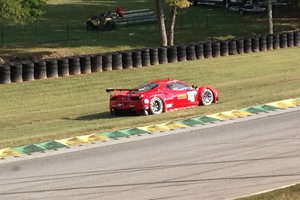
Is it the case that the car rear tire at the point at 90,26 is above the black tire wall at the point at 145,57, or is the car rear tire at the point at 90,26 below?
above

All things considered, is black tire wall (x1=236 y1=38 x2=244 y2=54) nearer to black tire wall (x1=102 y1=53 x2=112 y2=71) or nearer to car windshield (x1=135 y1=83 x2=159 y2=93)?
black tire wall (x1=102 y1=53 x2=112 y2=71)

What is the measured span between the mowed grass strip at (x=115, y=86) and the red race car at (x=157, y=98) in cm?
41

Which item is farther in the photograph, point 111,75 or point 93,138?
point 111,75

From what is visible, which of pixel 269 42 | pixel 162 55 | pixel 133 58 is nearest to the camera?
pixel 133 58

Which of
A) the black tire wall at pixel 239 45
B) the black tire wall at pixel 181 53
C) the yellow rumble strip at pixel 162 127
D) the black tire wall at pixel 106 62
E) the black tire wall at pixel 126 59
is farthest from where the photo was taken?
the black tire wall at pixel 239 45

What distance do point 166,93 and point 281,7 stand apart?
3715 centimetres

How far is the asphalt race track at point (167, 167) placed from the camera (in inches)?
537

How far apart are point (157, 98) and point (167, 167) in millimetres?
7630

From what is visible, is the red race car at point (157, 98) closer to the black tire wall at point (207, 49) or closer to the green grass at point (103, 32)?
the black tire wall at point (207, 49)

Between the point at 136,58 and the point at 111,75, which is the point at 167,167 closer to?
the point at 111,75

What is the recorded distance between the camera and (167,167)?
608 inches

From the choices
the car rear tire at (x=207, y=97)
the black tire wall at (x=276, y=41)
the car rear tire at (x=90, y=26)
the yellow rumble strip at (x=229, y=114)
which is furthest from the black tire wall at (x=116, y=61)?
the car rear tire at (x=90, y=26)

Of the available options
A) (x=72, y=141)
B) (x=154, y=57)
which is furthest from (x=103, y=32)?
(x=72, y=141)

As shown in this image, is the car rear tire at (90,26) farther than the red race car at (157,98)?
Yes
